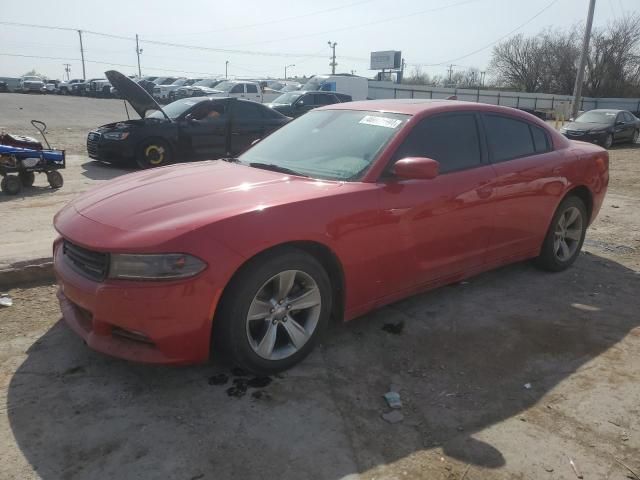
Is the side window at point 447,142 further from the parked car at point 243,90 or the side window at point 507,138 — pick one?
the parked car at point 243,90

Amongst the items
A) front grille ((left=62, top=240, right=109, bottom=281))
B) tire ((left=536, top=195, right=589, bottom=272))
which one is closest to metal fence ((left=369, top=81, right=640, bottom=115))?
tire ((left=536, top=195, right=589, bottom=272))

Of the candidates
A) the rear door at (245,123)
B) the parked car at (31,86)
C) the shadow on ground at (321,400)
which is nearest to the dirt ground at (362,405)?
the shadow on ground at (321,400)

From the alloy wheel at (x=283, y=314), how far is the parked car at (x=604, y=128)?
59.8ft

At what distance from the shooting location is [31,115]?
22359 mm

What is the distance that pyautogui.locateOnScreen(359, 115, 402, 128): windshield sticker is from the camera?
3.82 m

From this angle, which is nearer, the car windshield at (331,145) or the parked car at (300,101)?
the car windshield at (331,145)

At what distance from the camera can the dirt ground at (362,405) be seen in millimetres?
2451

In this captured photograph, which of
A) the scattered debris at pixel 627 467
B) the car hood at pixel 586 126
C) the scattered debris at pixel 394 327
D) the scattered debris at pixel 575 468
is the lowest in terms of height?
the scattered debris at pixel 627 467

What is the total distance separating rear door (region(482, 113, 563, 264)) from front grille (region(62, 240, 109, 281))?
293 centimetres

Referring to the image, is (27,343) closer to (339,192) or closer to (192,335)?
(192,335)

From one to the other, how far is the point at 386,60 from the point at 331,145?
71.0 meters

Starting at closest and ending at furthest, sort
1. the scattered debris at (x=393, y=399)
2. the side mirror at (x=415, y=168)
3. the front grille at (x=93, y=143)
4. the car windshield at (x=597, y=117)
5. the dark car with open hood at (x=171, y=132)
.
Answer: the scattered debris at (x=393, y=399), the side mirror at (x=415, y=168), the dark car with open hood at (x=171, y=132), the front grille at (x=93, y=143), the car windshield at (x=597, y=117)

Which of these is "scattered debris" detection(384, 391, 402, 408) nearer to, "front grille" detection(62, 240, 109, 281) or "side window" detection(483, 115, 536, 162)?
"front grille" detection(62, 240, 109, 281)

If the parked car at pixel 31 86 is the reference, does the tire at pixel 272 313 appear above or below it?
below
